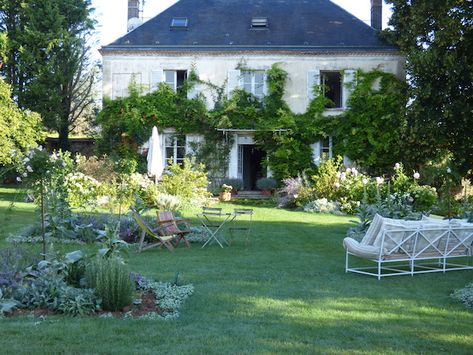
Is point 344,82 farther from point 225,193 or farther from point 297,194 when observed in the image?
point 225,193

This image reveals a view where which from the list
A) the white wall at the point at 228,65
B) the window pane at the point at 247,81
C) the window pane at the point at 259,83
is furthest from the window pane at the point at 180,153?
the window pane at the point at 259,83

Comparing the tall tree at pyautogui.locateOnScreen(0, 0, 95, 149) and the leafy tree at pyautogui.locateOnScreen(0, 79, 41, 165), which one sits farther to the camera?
the tall tree at pyautogui.locateOnScreen(0, 0, 95, 149)

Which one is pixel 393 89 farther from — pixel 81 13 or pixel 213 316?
pixel 213 316

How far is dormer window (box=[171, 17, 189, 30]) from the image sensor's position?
2375 centimetres

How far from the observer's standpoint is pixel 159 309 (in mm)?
5605

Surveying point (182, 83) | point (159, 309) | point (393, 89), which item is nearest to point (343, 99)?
point (393, 89)

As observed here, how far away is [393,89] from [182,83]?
27.3 feet

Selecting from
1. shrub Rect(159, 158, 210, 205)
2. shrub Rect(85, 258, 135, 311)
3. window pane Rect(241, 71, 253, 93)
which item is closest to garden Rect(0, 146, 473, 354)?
shrub Rect(85, 258, 135, 311)

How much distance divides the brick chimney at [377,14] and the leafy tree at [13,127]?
1450cm

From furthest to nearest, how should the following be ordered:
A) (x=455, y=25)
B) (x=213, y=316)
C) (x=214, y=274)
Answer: (x=455, y=25)
(x=214, y=274)
(x=213, y=316)

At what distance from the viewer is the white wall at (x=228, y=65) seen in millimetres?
22422

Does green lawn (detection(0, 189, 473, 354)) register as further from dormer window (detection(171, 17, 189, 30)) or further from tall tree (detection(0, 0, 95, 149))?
tall tree (detection(0, 0, 95, 149))

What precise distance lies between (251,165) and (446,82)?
10286 mm

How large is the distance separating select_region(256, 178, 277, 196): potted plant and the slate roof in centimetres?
519
